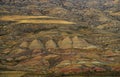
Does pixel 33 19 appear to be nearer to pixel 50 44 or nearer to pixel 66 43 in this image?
pixel 50 44

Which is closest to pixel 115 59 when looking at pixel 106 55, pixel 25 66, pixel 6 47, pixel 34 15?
pixel 106 55

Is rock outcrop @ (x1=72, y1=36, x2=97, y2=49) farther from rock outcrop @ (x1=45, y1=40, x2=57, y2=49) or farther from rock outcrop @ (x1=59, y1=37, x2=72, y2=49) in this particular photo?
rock outcrop @ (x1=45, y1=40, x2=57, y2=49)

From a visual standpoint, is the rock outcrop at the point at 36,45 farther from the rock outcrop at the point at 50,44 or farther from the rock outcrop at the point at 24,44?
the rock outcrop at the point at 50,44

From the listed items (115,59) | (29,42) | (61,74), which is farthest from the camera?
(29,42)

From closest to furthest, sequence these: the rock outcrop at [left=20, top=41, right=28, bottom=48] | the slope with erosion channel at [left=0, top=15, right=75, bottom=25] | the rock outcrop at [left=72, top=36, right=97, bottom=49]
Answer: the rock outcrop at [left=20, top=41, right=28, bottom=48], the rock outcrop at [left=72, top=36, right=97, bottom=49], the slope with erosion channel at [left=0, top=15, right=75, bottom=25]

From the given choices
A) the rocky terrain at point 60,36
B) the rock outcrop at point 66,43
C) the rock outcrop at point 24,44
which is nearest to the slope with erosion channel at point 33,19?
the rocky terrain at point 60,36

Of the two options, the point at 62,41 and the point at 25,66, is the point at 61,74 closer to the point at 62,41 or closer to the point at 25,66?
the point at 25,66

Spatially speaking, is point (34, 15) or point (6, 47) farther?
point (34, 15)

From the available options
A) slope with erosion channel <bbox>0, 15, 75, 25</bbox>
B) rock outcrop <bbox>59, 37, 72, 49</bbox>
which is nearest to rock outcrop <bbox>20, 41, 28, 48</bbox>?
rock outcrop <bbox>59, 37, 72, 49</bbox>
